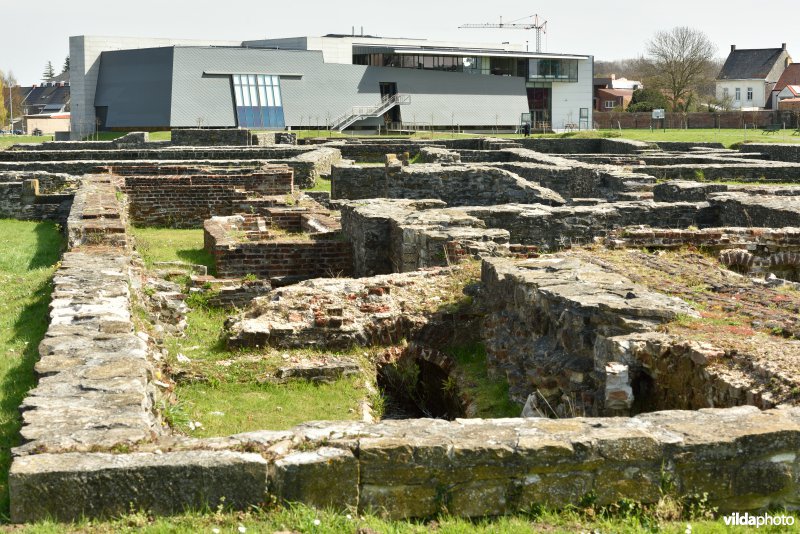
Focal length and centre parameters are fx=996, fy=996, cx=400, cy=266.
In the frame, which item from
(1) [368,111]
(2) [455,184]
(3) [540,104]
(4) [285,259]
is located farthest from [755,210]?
(3) [540,104]

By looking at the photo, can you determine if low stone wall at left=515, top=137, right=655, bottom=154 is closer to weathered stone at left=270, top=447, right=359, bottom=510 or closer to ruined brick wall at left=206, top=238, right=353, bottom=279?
ruined brick wall at left=206, top=238, right=353, bottom=279

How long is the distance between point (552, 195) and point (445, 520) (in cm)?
1211

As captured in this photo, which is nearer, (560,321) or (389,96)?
(560,321)

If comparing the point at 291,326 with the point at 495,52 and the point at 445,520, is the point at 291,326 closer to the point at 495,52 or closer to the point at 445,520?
the point at 445,520

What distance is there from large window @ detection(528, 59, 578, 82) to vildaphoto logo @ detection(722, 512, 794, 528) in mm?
59409

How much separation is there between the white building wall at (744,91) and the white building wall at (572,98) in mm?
23598

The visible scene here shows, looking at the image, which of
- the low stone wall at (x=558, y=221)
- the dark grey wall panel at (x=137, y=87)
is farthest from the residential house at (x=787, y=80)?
the low stone wall at (x=558, y=221)

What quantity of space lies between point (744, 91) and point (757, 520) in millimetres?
85681

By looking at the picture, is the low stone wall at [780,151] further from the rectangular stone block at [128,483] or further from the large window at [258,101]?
the large window at [258,101]

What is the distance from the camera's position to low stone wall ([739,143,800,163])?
24242mm

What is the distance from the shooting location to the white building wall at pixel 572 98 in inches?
2482

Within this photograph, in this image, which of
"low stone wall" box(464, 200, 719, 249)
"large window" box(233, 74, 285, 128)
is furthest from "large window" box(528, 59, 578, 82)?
"low stone wall" box(464, 200, 719, 249)

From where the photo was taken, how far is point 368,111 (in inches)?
2072

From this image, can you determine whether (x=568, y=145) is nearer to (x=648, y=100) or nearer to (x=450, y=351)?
(x=450, y=351)
